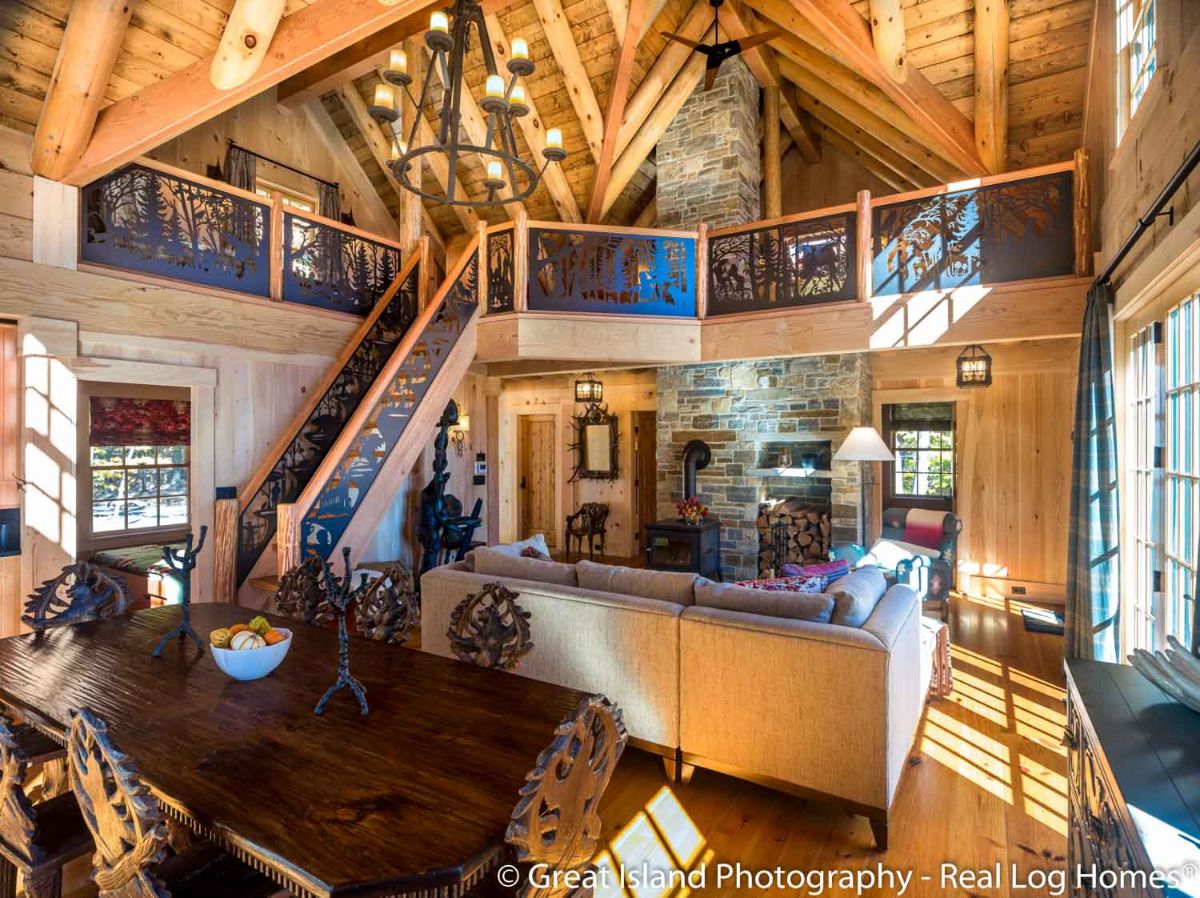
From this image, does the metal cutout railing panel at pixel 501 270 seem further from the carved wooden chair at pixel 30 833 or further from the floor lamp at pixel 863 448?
the carved wooden chair at pixel 30 833

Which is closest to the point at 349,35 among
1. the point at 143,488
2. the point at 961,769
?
the point at 143,488

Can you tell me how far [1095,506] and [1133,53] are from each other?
2.36 metres

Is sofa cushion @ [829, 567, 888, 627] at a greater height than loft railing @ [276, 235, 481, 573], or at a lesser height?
lesser

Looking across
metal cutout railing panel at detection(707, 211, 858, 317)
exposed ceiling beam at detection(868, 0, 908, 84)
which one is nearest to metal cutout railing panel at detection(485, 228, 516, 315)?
metal cutout railing panel at detection(707, 211, 858, 317)

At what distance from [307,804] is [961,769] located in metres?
3.03

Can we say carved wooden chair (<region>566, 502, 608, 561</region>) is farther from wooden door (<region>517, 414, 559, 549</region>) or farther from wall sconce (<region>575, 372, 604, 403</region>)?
wall sconce (<region>575, 372, 604, 403</region>)

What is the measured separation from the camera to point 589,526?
8648mm

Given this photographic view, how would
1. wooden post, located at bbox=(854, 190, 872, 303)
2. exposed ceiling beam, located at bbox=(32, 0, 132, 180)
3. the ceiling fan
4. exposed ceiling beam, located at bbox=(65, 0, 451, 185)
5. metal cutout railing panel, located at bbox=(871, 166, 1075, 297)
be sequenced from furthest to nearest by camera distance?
the ceiling fan → wooden post, located at bbox=(854, 190, 872, 303) → metal cutout railing panel, located at bbox=(871, 166, 1075, 297) → exposed ceiling beam, located at bbox=(65, 0, 451, 185) → exposed ceiling beam, located at bbox=(32, 0, 132, 180)

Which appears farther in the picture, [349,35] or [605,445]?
[605,445]

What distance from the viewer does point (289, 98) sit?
636cm

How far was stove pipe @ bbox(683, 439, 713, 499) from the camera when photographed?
23.7ft

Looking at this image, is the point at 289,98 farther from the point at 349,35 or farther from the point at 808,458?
the point at 808,458

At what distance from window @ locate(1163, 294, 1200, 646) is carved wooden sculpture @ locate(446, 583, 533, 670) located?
2502 millimetres

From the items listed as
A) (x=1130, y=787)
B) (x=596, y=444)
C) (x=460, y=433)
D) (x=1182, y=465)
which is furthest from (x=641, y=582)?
(x=596, y=444)
